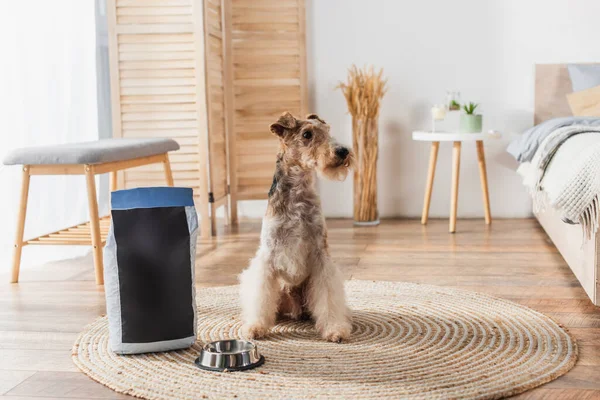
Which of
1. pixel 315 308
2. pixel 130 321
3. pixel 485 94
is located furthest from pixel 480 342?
pixel 485 94

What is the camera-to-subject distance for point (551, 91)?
4281mm

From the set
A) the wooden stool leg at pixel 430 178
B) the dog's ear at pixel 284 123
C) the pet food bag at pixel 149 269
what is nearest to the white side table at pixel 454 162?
the wooden stool leg at pixel 430 178

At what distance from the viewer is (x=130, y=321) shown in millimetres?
1950

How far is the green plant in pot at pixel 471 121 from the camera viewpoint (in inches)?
158

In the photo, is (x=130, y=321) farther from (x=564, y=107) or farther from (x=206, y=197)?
(x=564, y=107)

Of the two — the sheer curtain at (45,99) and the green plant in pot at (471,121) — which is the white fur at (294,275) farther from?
the green plant in pot at (471,121)

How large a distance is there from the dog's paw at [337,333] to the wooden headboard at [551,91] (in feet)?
8.93

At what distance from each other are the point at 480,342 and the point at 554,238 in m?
1.32

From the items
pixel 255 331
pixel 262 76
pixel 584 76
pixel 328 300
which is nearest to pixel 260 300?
pixel 255 331

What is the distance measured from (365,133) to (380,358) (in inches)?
96.2

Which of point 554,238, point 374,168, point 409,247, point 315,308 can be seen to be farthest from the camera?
point 374,168

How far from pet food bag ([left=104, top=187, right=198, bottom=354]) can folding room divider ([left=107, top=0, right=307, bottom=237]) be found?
201 cm

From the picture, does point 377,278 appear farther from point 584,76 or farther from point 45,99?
point 584,76

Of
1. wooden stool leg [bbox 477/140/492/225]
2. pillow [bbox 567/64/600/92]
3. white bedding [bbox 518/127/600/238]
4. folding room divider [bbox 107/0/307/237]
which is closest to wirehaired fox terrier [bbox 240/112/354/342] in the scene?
white bedding [bbox 518/127/600/238]
